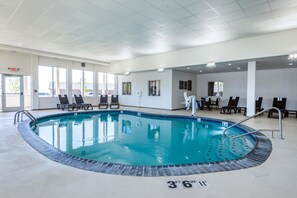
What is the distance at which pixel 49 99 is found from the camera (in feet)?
35.1

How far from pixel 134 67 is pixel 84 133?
22.0 ft

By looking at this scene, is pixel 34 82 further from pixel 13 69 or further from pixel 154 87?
pixel 154 87

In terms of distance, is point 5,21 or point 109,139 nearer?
point 109,139

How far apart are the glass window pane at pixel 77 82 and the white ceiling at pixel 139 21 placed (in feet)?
12.5

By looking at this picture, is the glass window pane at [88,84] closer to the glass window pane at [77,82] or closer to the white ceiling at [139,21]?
the glass window pane at [77,82]

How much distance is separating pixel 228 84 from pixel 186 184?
11.6 meters

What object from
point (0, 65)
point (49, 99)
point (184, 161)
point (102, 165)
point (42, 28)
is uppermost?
point (42, 28)

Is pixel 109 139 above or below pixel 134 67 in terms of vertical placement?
below

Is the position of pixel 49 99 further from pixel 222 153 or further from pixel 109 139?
pixel 222 153

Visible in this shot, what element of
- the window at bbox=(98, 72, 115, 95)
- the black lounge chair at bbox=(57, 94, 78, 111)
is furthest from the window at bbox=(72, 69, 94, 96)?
the black lounge chair at bbox=(57, 94, 78, 111)

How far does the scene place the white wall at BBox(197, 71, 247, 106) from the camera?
11562 mm

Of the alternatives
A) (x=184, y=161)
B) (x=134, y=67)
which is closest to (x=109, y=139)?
(x=184, y=161)

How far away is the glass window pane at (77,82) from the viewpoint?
11.8m

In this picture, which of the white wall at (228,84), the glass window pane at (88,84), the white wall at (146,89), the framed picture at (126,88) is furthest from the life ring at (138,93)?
the white wall at (228,84)
